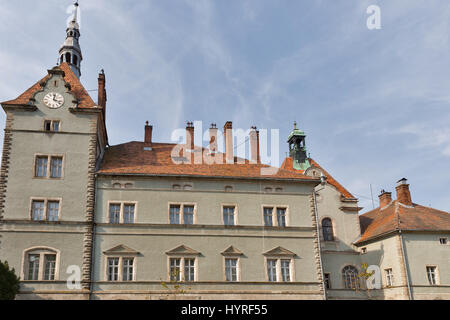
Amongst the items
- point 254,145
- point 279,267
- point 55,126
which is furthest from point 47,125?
point 279,267

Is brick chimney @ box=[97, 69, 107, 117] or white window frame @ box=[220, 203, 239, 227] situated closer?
white window frame @ box=[220, 203, 239, 227]

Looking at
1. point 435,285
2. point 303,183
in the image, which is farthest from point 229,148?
point 435,285

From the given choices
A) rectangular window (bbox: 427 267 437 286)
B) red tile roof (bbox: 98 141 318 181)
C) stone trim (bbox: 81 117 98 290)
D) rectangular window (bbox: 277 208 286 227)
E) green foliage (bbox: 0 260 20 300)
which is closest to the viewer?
green foliage (bbox: 0 260 20 300)

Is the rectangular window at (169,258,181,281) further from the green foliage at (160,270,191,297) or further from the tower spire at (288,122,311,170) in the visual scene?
the tower spire at (288,122,311,170)

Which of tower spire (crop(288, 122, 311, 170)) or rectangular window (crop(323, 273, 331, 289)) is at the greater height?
tower spire (crop(288, 122, 311, 170))

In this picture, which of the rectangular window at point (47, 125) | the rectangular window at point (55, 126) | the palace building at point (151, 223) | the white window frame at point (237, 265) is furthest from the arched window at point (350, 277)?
the rectangular window at point (47, 125)

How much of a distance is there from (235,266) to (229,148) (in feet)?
35.0

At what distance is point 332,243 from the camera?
39.0 m

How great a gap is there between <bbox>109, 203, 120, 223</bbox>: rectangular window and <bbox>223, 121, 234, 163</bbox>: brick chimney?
9973 mm

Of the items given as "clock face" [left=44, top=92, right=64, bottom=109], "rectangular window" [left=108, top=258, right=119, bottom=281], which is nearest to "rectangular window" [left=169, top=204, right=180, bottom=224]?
"rectangular window" [left=108, top=258, right=119, bottom=281]

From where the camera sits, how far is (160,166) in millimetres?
32719

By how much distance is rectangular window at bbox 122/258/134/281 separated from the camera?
1133 inches

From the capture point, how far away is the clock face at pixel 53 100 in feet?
103
